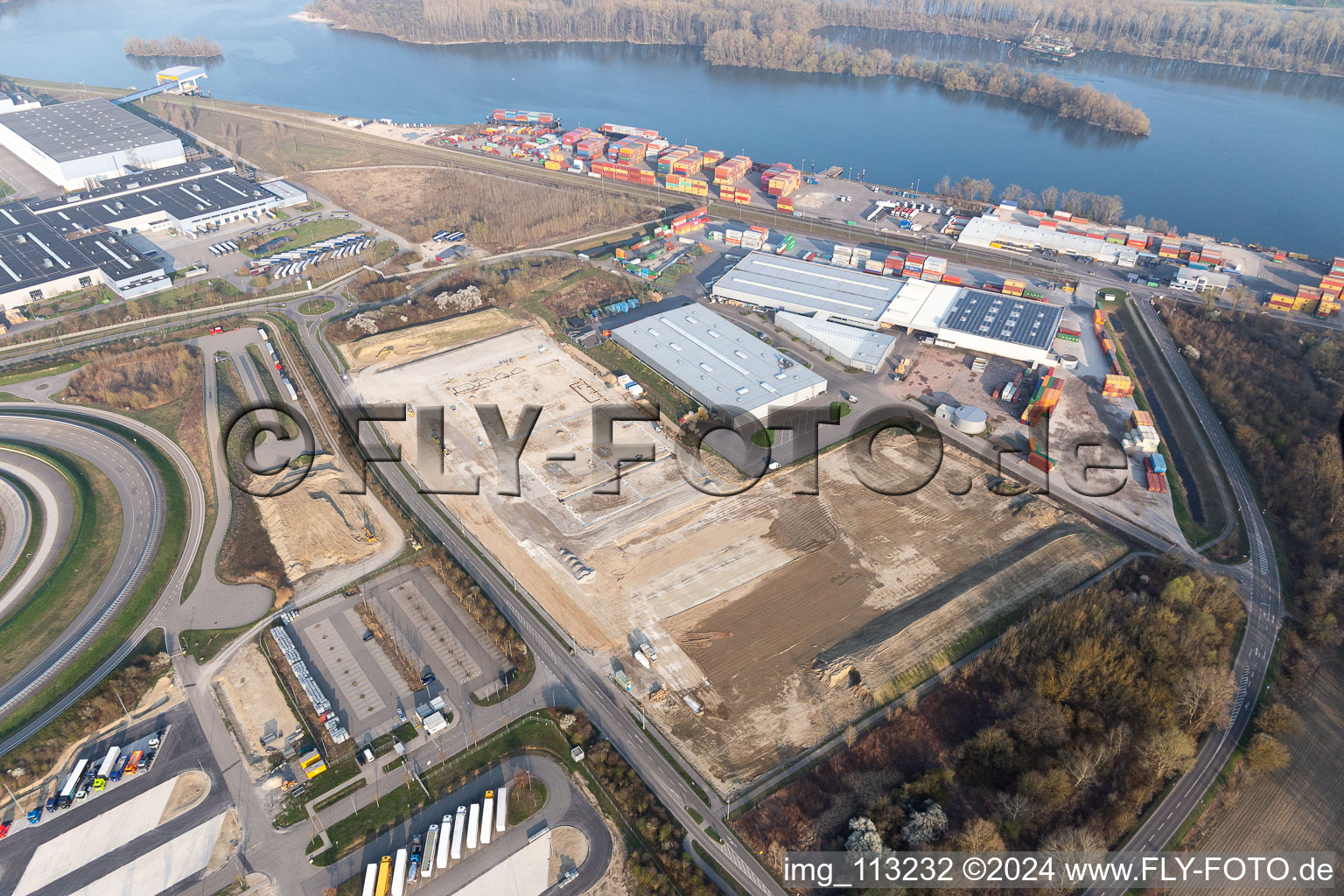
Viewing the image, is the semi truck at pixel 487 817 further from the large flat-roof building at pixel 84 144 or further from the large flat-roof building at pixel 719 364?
the large flat-roof building at pixel 84 144

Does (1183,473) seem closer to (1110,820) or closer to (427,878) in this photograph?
(1110,820)

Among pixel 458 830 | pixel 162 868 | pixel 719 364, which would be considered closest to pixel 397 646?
pixel 458 830

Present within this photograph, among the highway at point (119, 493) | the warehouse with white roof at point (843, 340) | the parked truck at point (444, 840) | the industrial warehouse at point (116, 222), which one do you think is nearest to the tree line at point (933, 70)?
the warehouse with white roof at point (843, 340)

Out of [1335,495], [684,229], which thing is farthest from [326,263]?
[1335,495]

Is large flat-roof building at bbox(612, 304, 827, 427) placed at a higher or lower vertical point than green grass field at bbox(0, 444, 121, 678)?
higher

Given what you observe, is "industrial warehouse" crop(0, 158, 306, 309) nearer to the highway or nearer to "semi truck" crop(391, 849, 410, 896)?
the highway

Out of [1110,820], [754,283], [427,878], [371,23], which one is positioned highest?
[371,23]

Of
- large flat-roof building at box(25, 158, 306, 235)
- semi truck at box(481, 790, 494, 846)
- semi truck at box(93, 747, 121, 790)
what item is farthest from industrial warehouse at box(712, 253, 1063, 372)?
large flat-roof building at box(25, 158, 306, 235)
